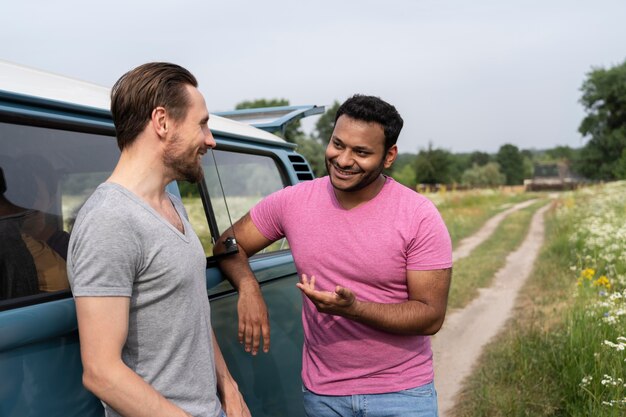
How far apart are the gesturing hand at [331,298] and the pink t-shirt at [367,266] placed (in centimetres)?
26

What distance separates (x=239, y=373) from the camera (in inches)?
107

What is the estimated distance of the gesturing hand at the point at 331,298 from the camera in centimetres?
217

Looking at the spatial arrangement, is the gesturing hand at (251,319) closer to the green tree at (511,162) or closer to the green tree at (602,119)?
the green tree at (602,119)

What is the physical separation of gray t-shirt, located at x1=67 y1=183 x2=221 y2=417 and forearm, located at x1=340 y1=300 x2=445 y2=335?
0.64 meters

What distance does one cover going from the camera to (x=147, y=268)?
1.68 m

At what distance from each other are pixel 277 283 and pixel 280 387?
497 millimetres

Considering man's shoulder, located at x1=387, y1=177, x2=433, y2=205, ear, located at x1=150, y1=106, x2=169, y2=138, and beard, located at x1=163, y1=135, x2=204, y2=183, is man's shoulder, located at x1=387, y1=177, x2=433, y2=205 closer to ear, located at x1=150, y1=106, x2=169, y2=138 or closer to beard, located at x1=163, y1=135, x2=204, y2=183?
beard, located at x1=163, y1=135, x2=204, y2=183

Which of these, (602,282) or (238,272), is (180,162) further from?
(602,282)

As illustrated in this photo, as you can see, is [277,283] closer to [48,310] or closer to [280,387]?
[280,387]

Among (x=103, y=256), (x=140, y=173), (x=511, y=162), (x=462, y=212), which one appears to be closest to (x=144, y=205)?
(x=140, y=173)

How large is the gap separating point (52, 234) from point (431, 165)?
73.7 metres

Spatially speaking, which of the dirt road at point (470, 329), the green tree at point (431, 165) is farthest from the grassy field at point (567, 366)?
the green tree at point (431, 165)

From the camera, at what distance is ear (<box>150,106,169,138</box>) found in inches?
70.1

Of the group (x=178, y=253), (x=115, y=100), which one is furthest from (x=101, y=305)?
(x=115, y=100)
